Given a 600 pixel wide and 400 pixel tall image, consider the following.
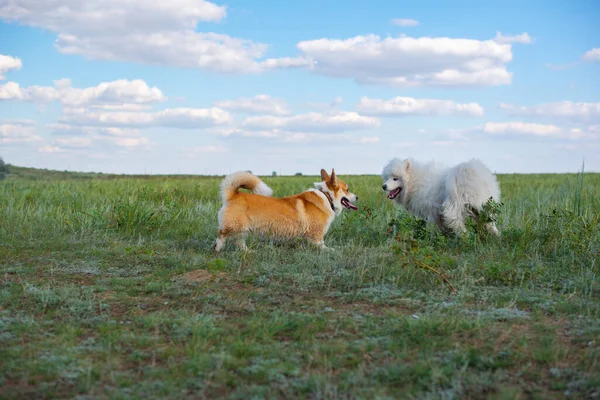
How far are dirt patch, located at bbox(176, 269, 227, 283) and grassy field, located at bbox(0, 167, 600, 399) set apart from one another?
3 cm

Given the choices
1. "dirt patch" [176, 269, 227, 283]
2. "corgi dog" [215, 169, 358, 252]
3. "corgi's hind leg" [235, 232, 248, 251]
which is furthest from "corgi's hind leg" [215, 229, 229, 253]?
"dirt patch" [176, 269, 227, 283]

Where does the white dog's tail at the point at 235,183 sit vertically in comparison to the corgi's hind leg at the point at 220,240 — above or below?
above

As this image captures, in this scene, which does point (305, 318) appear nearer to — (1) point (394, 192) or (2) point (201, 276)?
(2) point (201, 276)

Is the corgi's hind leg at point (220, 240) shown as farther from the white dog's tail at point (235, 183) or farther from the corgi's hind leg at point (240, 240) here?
the white dog's tail at point (235, 183)

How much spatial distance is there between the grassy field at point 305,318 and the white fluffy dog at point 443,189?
0.41 m

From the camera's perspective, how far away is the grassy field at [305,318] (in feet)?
11.6

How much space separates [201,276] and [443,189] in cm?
420

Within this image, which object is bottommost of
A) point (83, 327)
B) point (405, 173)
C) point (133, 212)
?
point (83, 327)

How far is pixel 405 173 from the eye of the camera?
30.1ft

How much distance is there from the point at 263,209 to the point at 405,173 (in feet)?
8.41

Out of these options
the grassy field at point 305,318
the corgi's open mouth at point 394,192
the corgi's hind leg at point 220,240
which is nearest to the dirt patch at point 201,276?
the grassy field at point 305,318

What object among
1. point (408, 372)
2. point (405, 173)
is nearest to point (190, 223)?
point (405, 173)

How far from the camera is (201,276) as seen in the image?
20.9ft

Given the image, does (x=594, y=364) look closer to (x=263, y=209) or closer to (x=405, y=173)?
(x=263, y=209)
